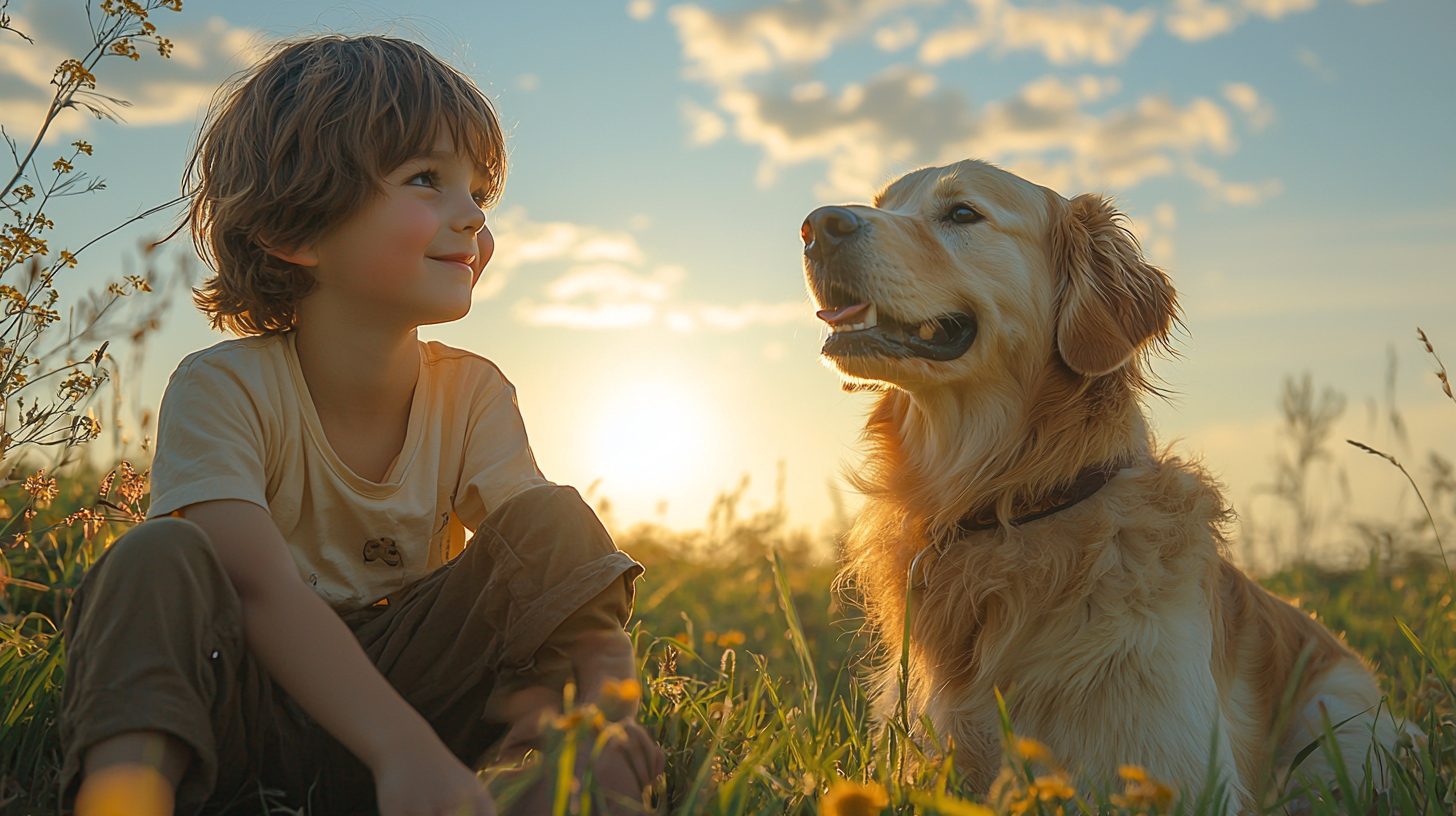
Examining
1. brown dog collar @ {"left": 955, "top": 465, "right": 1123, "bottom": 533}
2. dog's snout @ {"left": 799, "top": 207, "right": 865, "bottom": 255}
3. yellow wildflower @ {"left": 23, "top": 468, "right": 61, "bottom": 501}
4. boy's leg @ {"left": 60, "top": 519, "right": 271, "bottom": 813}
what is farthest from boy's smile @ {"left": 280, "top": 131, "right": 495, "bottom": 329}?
brown dog collar @ {"left": 955, "top": 465, "right": 1123, "bottom": 533}

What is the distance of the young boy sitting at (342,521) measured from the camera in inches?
58.2

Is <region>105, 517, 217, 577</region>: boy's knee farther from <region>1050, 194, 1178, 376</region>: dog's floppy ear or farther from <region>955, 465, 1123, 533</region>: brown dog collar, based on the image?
<region>1050, 194, 1178, 376</region>: dog's floppy ear

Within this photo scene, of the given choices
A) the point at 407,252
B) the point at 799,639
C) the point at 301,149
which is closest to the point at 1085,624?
the point at 799,639

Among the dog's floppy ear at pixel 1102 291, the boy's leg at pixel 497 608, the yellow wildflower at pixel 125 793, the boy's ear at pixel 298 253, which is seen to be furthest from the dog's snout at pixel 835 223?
the yellow wildflower at pixel 125 793

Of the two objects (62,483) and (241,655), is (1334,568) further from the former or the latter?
(62,483)

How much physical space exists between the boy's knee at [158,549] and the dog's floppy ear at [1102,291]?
2.03m

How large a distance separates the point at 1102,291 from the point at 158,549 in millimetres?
2324

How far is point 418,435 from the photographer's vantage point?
2186mm

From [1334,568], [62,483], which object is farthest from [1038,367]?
[1334,568]

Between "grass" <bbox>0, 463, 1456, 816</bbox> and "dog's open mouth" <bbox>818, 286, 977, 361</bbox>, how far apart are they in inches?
23.7

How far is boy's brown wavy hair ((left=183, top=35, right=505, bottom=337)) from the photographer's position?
211 centimetres

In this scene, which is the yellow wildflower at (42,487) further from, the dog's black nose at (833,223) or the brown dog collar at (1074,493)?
the brown dog collar at (1074,493)

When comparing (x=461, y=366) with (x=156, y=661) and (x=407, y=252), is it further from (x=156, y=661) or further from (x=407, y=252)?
(x=156, y=661)

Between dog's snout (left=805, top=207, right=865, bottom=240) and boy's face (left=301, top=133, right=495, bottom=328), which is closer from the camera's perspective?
boy's face (left=301, top=133, right=495, bottom=328)
